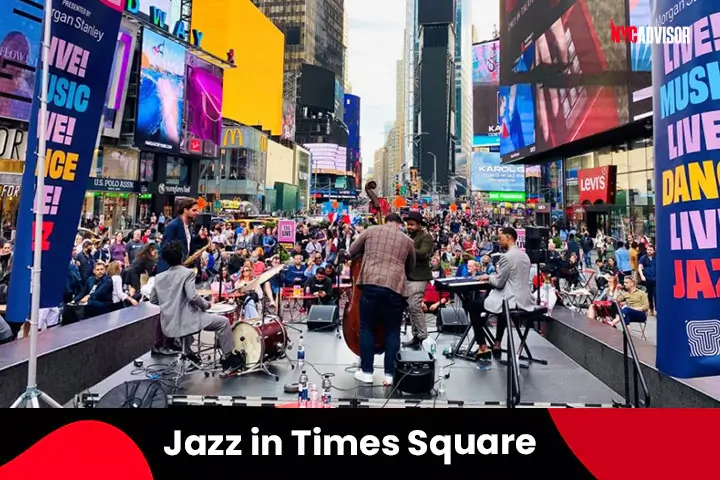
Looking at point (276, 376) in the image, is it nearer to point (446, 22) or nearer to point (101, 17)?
point (101, 17)

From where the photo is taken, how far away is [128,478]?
217cm

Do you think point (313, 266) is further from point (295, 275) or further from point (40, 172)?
point (40, 172)

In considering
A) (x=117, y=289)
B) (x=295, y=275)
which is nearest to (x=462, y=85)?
(x=295, y=275)

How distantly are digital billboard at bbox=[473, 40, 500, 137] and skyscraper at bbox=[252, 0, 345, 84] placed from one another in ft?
216

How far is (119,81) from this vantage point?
1272 inches

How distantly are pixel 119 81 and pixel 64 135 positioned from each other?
33632mm

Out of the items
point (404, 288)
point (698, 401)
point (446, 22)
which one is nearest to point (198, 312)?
point (404, 288)

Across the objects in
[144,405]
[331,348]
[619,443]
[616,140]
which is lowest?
[331,348]

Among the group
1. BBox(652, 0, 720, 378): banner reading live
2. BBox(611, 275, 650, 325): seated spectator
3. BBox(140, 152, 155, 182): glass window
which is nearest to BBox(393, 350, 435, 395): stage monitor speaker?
BBox(652, 0, 720, 378): banner reading live

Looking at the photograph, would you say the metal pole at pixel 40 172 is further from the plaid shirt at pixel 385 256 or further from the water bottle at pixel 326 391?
the plaid shirt at pixel 385 256

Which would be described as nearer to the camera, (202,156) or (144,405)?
(144,405)

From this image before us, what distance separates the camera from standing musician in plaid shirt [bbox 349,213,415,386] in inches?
203

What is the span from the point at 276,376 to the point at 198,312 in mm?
1291

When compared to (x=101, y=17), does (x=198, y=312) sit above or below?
below
